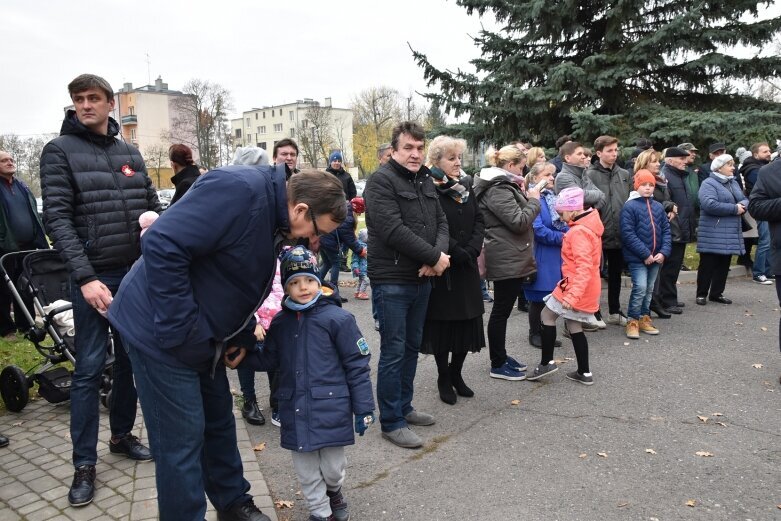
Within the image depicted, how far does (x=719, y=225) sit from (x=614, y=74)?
225 inches

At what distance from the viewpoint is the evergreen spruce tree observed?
12516 millimetres

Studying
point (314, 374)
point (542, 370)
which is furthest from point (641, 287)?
point (314, 374)

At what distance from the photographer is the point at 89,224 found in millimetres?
3594

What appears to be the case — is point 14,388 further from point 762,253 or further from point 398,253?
point 762,253

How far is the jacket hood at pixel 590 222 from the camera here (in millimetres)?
5496

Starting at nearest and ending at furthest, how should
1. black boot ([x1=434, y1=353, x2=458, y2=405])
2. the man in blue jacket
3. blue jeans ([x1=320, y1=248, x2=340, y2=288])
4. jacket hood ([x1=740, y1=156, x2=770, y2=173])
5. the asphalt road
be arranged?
the man in blue jacket
the asphalt road
black boot ([x1=434, y1=353, x2=458, y2=405])
blue jeans ([x1=320, y1=248, x2=340, y2=288])
jacket hood ([x1=740, y1=156, x2=770, y2=173])

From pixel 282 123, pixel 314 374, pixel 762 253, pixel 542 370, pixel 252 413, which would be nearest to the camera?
pixel 314 374

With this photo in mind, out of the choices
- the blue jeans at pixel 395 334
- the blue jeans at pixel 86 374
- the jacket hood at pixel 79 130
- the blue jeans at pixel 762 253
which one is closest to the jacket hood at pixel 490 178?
the blue jeans at pixel 395 334

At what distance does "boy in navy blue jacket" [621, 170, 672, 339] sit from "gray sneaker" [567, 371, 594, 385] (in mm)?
1708

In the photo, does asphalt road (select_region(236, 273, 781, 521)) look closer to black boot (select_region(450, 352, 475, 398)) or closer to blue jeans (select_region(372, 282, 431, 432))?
black boot (select_region(450, 352, 475, 398))

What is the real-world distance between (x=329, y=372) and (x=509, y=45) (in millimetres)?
13082

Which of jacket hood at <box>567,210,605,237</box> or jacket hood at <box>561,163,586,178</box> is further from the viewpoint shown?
jacket hood at <box>561,163,586,178</box>

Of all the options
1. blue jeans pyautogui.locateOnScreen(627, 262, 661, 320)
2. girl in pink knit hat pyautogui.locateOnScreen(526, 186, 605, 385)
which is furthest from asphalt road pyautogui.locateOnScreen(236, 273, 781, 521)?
blue jeans pyautogui.locateOnScreen(627, 262, 661, 320)

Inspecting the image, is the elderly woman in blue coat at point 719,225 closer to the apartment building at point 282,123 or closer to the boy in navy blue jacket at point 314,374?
the boy in navy blue jacket at point 314,374
